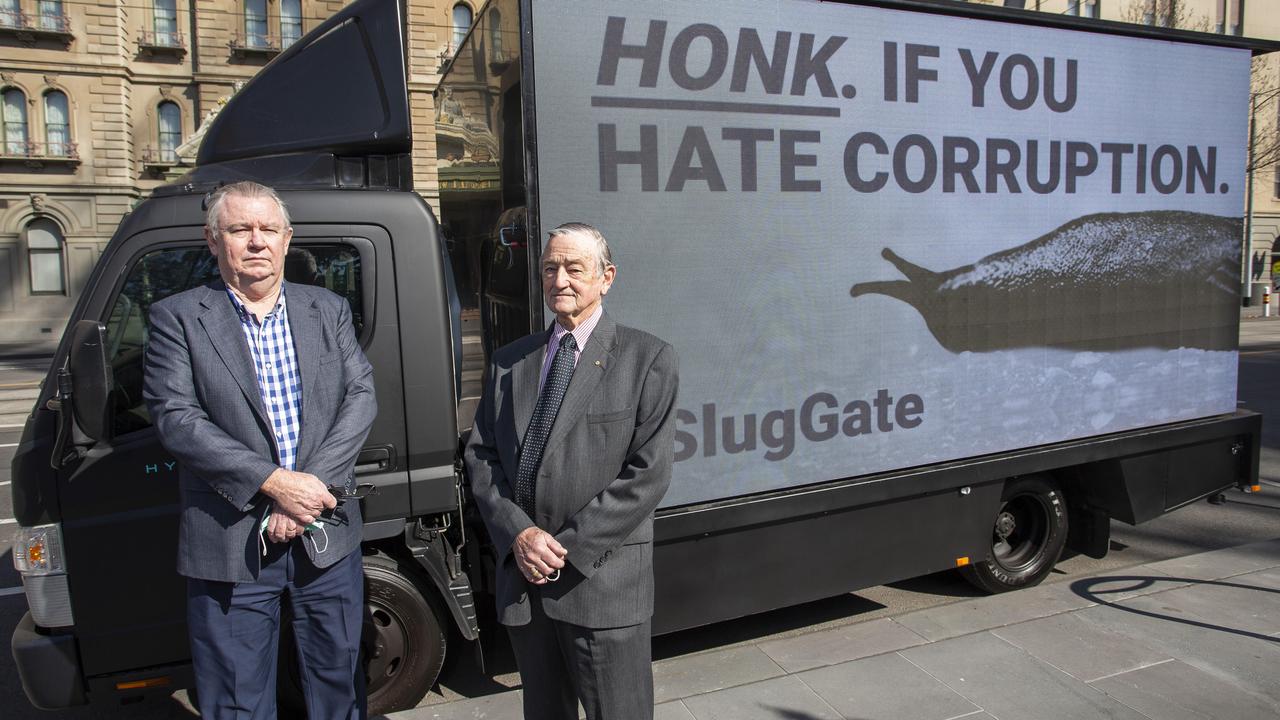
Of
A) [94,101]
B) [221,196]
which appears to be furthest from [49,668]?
[94,101]

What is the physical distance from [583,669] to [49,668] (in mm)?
2059

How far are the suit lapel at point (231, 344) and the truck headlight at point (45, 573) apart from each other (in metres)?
1.16

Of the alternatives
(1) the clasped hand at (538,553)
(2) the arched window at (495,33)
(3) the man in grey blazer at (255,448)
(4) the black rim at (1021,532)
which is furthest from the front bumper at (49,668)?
(4) the black rim at (1021,532)

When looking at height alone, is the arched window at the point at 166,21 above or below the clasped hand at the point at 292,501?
above

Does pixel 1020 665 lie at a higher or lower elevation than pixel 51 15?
lower

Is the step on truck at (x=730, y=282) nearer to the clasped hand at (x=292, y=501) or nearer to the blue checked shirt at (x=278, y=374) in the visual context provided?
the blue checked shirt at (x=278, y=374)

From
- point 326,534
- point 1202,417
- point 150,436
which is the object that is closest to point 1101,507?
point 1202,417

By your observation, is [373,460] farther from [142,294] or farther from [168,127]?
[168,127]

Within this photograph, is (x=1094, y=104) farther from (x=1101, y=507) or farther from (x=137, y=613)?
(x=137, y=613)

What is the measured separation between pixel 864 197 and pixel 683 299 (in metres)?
1.06

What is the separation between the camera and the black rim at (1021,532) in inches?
186

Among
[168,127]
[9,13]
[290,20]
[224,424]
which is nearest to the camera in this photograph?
[224,424]

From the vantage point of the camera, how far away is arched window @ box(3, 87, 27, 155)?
26.5 meters

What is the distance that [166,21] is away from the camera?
27.7m
